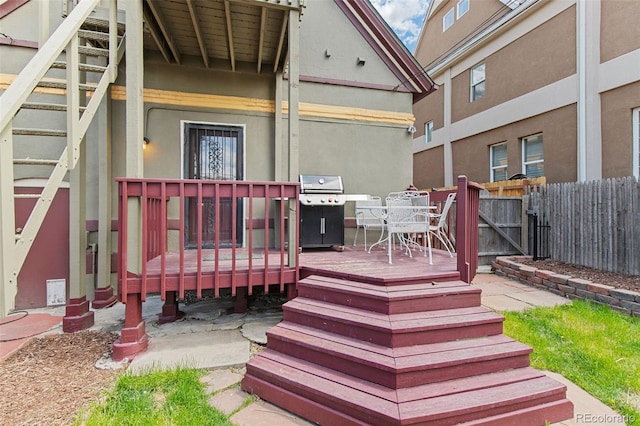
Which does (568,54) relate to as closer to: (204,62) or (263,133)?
(263,133)

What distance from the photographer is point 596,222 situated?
489 cm

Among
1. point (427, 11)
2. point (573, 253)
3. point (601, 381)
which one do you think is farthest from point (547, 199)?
point (427, 11)

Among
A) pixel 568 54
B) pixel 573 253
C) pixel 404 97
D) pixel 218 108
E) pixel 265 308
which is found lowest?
pixel 265 308

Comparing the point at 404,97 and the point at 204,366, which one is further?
the point at 404,97

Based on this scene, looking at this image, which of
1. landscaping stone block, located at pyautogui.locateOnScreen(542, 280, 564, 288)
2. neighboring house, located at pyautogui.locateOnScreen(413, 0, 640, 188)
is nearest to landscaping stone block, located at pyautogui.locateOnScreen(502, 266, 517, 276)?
landscaping stone block, located at pyautogui.locateOnScreen(542, 280, 564, 288)

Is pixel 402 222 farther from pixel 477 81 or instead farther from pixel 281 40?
pixel 477 81

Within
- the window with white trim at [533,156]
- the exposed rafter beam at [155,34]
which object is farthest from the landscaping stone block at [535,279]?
the exposed rafter beam at [155,34]

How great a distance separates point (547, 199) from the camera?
5852 mm

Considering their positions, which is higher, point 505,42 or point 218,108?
point 505,42

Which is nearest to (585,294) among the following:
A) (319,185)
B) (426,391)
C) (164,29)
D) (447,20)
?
(426,391)

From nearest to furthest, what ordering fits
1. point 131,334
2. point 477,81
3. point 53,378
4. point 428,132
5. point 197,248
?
point 53,378 → point 131,334 → point 197,248 → point 477,81 → point 428,132

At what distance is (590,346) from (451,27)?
1126 centimetres

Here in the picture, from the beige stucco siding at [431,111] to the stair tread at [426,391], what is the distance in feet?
34.0

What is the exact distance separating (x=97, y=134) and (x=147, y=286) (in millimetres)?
2681
